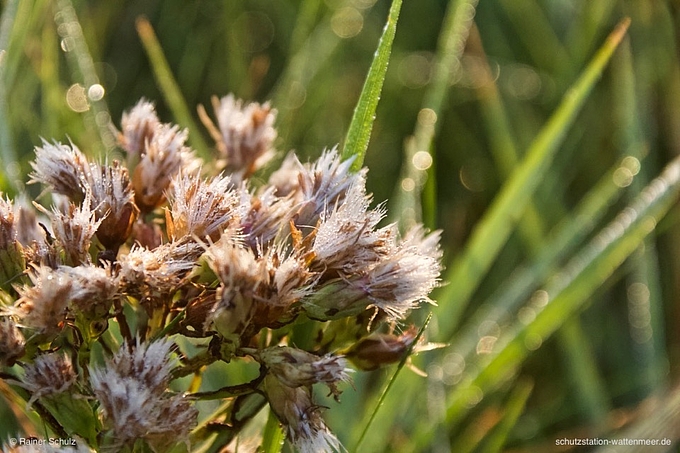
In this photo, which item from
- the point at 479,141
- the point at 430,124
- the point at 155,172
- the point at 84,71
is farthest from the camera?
the point at 479,141

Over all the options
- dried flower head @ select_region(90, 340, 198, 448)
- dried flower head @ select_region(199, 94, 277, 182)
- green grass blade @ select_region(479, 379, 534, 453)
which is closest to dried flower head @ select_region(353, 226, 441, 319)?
dried flower head @ select_region(90, 340, 198, 448)

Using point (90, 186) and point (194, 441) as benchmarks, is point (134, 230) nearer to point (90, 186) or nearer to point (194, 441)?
point (90, 186)

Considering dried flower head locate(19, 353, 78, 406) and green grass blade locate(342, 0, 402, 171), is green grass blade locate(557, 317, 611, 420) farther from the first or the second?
dried flower head locate(19, 353, 78, 406)

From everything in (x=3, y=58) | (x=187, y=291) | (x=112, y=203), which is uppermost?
(x=3, y=58)

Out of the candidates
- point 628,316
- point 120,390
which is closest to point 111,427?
point 120,390

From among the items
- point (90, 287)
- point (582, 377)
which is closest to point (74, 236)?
point (90, 287)

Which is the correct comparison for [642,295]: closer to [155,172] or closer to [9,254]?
[155,172]

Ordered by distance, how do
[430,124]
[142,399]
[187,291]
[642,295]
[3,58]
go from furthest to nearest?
[642,295] < [430,124] < [3,58] < [187,291] < [142,399]
